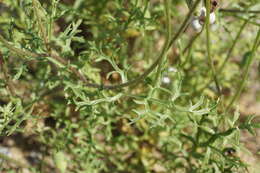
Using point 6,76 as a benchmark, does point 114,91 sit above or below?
below

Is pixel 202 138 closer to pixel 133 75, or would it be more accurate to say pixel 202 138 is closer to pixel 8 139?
pixel 133 75

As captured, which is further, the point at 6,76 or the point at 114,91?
the point at 114,91

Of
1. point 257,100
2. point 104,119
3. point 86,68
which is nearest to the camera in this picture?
point 86,68

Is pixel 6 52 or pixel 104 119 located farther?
pixel 104 119

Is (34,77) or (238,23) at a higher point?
(238,23)

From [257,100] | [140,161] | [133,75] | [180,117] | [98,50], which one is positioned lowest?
[140,161]

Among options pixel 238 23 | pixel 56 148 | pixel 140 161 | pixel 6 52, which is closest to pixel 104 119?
pixel 56 148

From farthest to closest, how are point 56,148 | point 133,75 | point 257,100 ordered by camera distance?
point 257,100 < point 133,75 < point 56,148

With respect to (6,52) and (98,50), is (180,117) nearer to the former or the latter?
(98,50)
